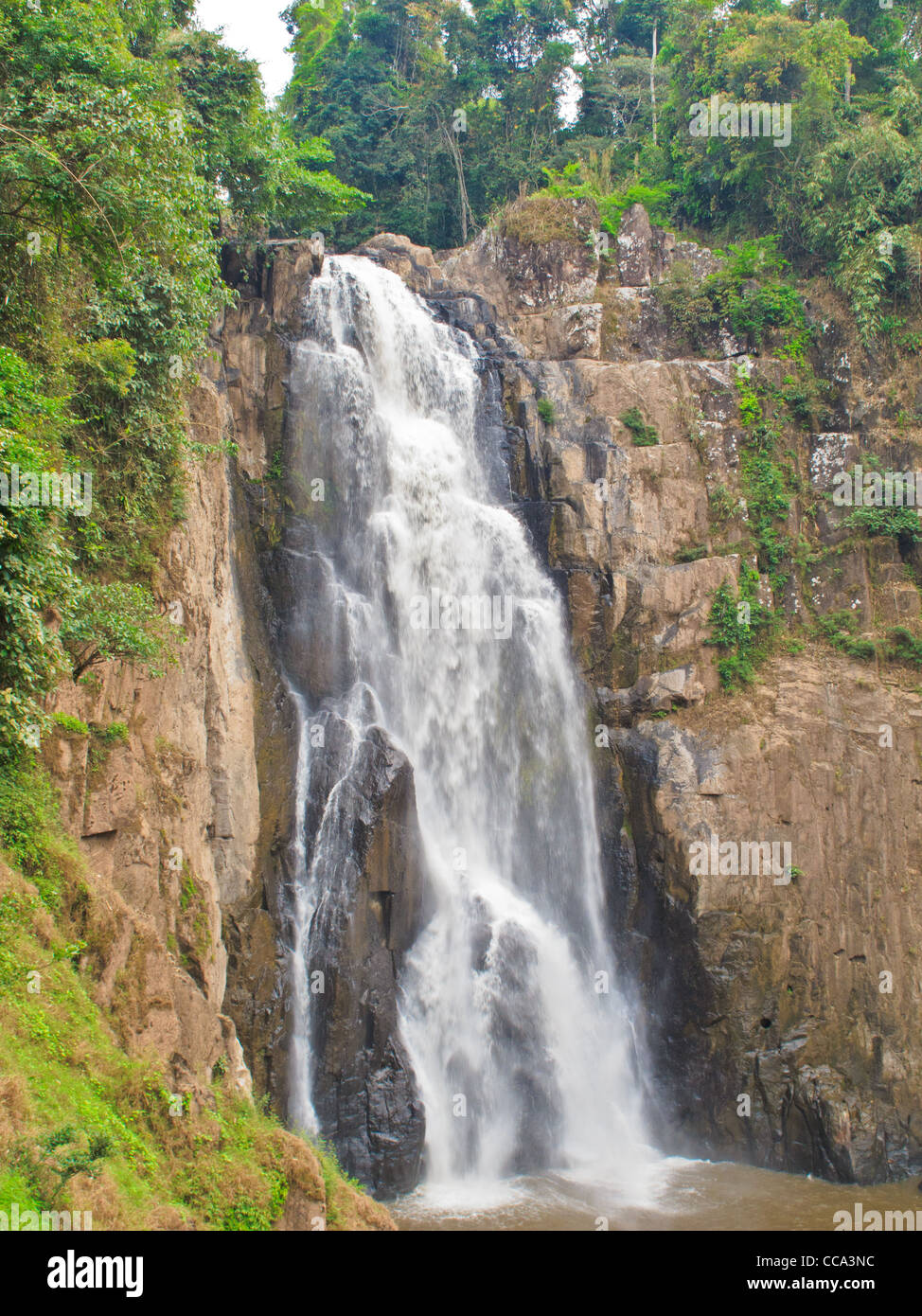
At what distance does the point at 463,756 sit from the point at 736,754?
5903 mm

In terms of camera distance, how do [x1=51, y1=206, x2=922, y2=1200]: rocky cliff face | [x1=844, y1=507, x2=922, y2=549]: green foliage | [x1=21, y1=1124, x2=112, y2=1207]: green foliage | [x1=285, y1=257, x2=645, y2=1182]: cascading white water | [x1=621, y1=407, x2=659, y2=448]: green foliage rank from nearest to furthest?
[x1=21, y1=1124, x2=112, y2=1207]: green foliage
[x1=51, y1=206, x2=922, y2=1200]: rocky cliff face
[x1=285, y1=257, x2=645, y2=1182]: cascading white water
[x1=844, y1=507, x2=922, y2=549]: green foliage
[x1=621, y1=407, x2=659, y2=448]: green foliage

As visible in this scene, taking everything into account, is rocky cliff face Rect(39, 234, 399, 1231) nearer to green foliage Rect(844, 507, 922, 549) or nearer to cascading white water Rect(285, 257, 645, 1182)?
cascading white water Rect(285, 257, 645, 1182)

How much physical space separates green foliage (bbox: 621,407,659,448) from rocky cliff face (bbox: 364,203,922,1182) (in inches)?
5.6

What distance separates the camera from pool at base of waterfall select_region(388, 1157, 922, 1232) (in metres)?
14.0

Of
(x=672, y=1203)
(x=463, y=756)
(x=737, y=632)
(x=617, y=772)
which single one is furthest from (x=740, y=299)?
(x=672, y=1203)

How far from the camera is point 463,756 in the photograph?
18.8 m

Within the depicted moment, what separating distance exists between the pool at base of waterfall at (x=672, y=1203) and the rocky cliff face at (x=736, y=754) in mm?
783

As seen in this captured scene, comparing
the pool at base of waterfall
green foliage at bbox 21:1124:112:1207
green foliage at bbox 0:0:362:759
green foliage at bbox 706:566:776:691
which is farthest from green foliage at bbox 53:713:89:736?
green foliage at bbox 706:566:776:691

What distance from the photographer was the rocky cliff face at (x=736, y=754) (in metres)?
18.3

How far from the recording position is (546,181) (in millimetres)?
33469

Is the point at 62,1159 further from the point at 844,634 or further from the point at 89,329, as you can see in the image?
the point at 844,634

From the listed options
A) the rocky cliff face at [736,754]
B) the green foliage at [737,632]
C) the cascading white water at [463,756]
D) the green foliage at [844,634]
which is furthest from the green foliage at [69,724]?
the green foliage at [844,634]

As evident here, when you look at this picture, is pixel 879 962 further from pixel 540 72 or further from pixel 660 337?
pixel 540 72

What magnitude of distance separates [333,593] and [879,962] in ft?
43.9
